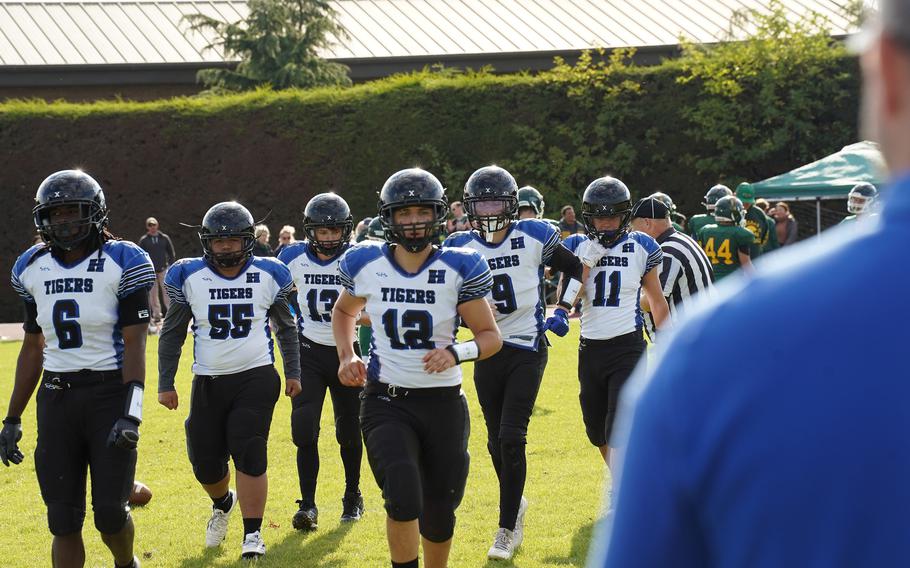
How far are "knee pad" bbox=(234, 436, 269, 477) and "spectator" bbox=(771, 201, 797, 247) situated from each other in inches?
503

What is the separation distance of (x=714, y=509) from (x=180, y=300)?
578 cm

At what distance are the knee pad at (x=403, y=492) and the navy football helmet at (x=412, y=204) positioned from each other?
1014 millimetres

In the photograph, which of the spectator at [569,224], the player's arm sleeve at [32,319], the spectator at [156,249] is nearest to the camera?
the player's arm sleeve at [32,319]

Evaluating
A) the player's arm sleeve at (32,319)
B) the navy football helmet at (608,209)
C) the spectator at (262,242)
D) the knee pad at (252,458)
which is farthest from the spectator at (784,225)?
the player's arm sleeve at (32,319)

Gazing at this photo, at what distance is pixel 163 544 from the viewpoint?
6.93 m

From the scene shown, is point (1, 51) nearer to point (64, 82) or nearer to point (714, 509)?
point (64, 82)

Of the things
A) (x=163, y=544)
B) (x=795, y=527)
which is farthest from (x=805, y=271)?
(x=163, y=544)

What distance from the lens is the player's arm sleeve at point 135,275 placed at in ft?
17.7

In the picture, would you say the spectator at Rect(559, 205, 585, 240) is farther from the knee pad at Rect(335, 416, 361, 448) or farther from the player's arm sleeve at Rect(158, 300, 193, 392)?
the player's arm sleeve at Rect(158, 300, 193, 392)

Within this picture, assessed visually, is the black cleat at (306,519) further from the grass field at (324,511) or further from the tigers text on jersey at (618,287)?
the tigers text on jersey at (618,287)

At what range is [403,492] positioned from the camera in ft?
16.4

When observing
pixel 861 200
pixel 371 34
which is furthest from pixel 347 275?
pixel 371 34

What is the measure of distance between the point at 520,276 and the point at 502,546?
1.51 metres

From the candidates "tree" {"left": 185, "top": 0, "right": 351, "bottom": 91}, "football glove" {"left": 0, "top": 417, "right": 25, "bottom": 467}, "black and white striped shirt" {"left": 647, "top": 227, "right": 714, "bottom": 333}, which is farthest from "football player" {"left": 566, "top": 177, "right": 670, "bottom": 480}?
"tree" {"left": 185, "top": 0, "right": 351, "bottom": 91}
